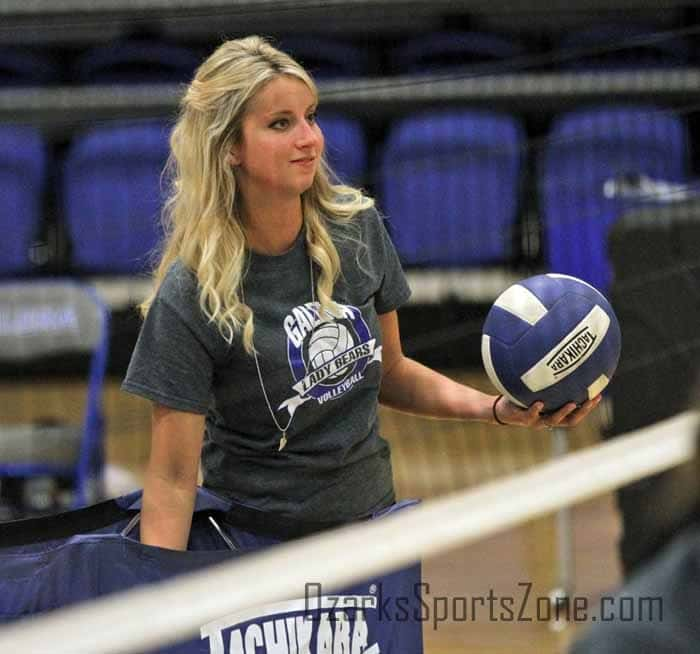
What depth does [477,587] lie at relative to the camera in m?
4.22

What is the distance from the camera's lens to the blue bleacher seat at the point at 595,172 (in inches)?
187

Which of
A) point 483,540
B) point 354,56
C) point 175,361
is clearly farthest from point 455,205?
point 175,361

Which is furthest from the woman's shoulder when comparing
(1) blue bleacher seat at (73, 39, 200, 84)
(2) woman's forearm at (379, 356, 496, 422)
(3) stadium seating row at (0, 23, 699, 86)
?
(1) blue bleacher seat at (73, 39, 200, 84)

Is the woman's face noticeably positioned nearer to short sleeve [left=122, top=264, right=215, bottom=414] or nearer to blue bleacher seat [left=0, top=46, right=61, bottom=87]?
short sleeve [left=122, top=264, right=215, bottom=414]

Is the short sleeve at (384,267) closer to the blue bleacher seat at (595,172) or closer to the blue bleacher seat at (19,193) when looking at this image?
the blue bleacher seat at (595,172)

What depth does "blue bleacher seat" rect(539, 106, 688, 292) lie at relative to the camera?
4738mm

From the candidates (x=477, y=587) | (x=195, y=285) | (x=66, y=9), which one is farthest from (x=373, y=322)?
(x=477, y=587)

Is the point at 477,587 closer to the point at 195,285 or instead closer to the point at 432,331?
the point at 432,331

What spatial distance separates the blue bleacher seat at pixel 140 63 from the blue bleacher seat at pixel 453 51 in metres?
0.92

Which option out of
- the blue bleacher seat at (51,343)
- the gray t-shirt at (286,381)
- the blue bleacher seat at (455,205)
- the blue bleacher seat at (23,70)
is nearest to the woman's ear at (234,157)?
the gray t-shirt at (286,381)

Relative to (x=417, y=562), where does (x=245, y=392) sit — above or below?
above

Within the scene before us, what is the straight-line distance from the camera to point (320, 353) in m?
2.45

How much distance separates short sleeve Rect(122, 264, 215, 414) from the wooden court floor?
49.7 inches

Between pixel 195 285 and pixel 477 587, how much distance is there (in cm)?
206
